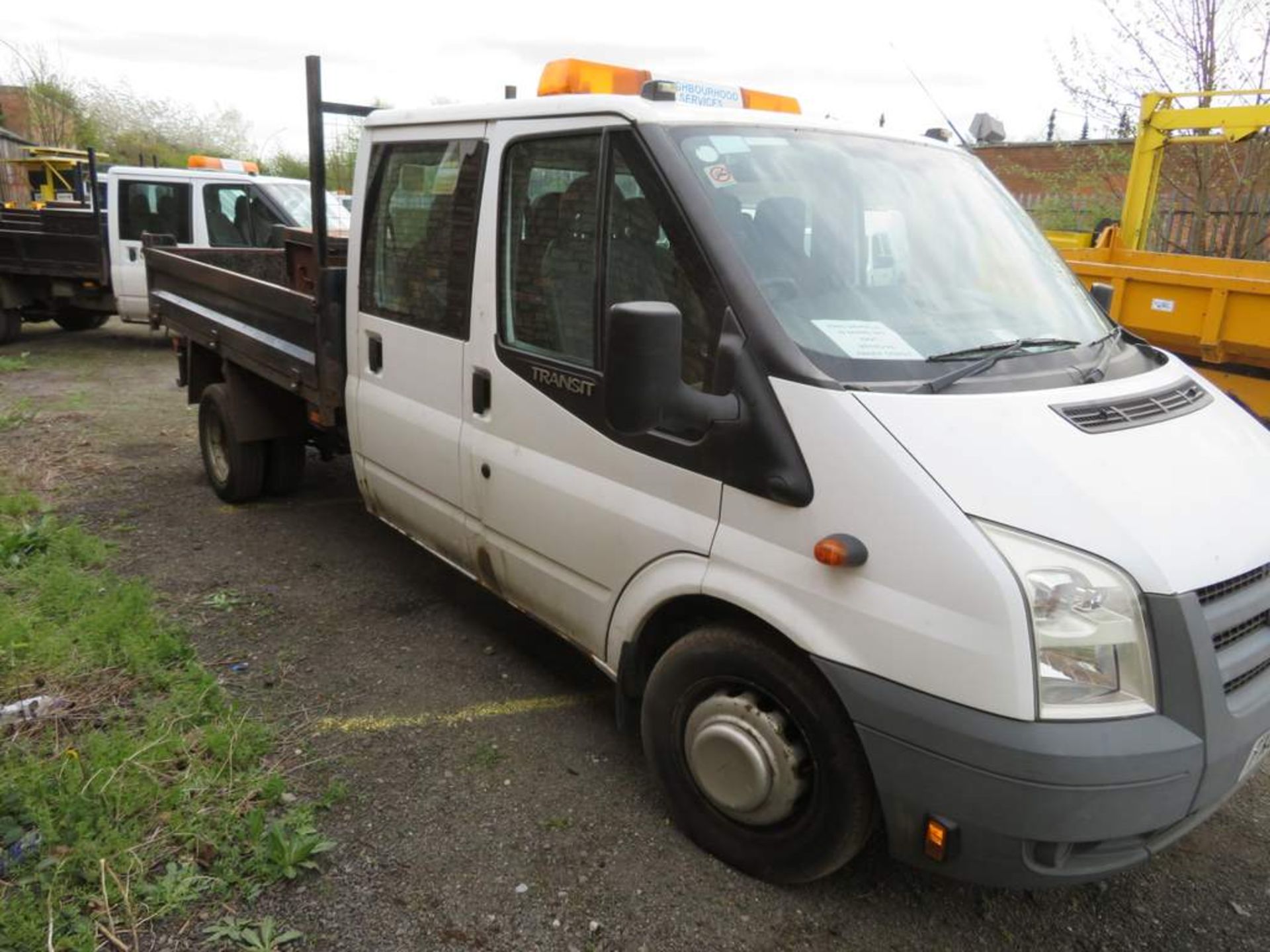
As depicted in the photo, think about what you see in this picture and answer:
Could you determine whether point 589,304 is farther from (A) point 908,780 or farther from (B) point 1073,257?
(B) point 1073,257

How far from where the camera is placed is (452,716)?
11.9 feet

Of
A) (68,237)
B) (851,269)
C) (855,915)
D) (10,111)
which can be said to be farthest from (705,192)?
(10,111)

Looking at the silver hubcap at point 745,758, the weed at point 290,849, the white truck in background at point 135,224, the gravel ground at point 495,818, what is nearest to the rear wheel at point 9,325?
the white truck in background at point 135,224

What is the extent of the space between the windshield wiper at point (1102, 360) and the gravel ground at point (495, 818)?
1481 millimetres

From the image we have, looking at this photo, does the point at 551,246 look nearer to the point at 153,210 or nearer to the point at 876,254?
the point at 876,254

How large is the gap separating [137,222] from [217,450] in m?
6.47

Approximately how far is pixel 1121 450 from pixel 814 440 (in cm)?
75

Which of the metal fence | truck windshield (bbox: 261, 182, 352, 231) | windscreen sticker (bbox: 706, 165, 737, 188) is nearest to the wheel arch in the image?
windscreen sticker (bbox: 706, 165, 737, 188)

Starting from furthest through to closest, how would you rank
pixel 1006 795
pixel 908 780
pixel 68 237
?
pixel 68 237 → pixel 908 780 → pixel 1006 795

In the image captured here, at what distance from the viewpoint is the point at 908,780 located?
7.47ft

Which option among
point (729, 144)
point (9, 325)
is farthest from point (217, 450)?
point (9, 325)

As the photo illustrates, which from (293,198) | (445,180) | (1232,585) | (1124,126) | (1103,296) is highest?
(1124,126)

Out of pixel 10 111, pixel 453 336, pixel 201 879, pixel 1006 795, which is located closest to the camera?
pixel 1006 795

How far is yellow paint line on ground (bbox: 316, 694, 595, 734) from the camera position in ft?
11.5
